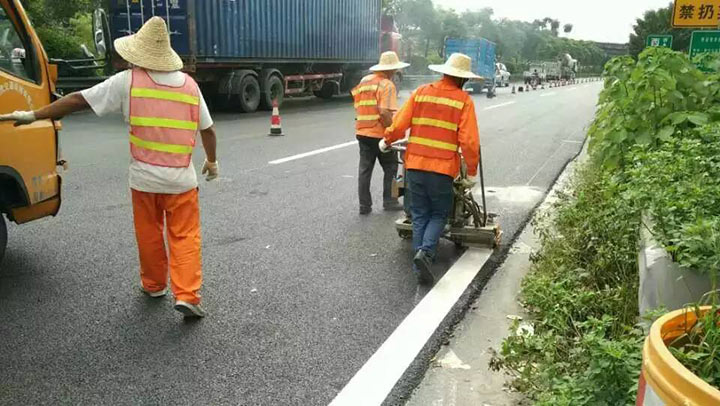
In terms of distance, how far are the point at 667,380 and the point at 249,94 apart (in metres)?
16.5

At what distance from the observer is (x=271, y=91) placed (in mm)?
18203

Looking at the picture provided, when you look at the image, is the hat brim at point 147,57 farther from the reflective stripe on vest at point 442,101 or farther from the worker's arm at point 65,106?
the reflective stripe on vest at point 442,101

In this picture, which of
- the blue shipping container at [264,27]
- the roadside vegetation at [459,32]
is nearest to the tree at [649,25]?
the roadside vegetation at [459,32]

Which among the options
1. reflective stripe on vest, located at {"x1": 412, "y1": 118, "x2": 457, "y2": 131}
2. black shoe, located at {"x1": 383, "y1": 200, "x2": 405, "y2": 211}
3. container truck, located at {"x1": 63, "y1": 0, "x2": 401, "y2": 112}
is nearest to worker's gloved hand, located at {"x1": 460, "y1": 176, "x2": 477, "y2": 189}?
reflective stripe on vest, located at {"x1": 412, "y1": 118, "x2": 457, "y2": 131}

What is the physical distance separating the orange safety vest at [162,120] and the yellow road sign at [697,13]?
302 inches

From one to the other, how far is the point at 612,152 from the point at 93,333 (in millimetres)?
4204

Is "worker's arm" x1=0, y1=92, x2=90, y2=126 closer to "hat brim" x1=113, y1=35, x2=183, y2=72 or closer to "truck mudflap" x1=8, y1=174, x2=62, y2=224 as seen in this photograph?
"hat brim" x1=113, y1=35, x2=183, y2=72

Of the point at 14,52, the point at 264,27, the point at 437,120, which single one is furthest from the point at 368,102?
the point at 264,27

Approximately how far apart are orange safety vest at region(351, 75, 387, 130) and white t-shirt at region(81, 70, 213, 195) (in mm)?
2625

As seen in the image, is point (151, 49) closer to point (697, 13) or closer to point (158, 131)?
point (158, 131)

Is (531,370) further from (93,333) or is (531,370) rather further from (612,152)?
(612,152)

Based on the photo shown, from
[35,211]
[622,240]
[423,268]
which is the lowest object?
[423,268]

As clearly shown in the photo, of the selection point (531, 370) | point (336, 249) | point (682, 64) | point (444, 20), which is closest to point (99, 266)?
point (336, 249)

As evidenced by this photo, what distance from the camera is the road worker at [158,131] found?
3.60 meters
